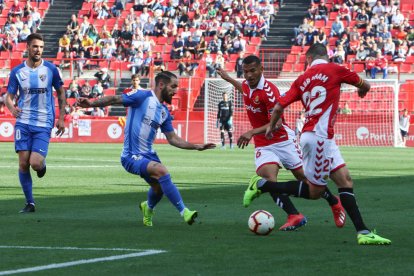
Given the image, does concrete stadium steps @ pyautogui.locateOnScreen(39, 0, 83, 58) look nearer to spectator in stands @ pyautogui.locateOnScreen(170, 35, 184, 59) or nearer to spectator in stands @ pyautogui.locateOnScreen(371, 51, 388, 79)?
spectator in stands @ pyautogui.locateOnScreen(170, 35, 184, 59)

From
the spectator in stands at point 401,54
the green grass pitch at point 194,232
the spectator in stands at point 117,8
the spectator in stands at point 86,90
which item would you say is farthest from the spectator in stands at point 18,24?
the green grass pitch at point 194,232

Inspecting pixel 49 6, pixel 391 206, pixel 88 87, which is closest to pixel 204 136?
pixel 88 87

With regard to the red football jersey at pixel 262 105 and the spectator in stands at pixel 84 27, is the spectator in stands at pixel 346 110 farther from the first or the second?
the red football jersey at pixel 262 105

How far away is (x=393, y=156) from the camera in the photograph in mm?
33562

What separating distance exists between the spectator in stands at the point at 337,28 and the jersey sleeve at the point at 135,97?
3612 cm

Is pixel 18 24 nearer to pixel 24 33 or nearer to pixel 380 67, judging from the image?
pixel 24 33

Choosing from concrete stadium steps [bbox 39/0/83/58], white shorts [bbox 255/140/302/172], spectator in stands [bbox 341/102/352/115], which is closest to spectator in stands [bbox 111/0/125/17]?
concrete stadium steps [bbox 39/0/83/58]

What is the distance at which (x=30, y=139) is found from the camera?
1445 cm

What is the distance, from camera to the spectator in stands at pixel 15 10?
179 feet

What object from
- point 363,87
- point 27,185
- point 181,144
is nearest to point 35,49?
point 27,185

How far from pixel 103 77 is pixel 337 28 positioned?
34.9ft

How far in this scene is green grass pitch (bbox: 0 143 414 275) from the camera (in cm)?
880

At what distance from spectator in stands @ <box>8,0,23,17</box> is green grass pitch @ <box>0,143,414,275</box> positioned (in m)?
33.0

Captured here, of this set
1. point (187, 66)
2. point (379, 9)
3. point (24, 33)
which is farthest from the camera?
point (24, 33)
